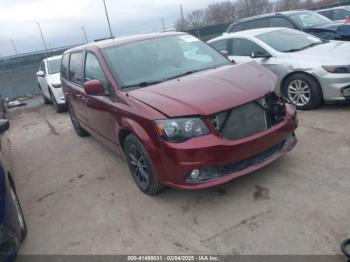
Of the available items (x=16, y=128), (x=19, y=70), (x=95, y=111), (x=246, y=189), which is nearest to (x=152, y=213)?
(x=246, y=189)

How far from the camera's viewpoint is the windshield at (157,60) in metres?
4.24

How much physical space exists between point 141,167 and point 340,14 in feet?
→ 40.0

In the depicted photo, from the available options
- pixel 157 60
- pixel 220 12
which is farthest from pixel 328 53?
pixel 220 12

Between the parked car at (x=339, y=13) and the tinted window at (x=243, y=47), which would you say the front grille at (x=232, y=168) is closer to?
the tinted window at (x=243, y=47)

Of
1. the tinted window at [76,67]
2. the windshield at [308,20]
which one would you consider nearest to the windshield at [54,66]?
the tinted window at [76,67]

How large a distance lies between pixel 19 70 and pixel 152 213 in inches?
633

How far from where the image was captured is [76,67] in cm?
578

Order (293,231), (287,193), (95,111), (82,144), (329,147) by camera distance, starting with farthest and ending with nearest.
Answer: (82,144) → (95,111) → (329,147) → (287,193) → (293,231)

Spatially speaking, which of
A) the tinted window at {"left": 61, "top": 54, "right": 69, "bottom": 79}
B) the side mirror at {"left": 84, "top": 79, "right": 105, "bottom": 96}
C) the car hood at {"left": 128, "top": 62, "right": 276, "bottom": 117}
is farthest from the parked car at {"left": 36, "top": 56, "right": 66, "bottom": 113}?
the car hood at {"left": 128, "top": 62, "right": 276, "bottom": 117}

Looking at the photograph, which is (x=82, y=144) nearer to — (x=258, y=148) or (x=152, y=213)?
(x=152, y=213)

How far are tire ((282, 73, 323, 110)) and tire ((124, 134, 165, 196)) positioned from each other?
11.5ft

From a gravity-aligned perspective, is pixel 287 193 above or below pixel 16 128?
above

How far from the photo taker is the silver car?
5.75 metres

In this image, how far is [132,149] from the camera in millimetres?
4070
